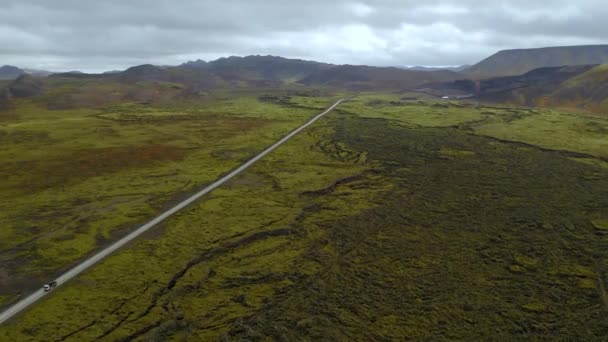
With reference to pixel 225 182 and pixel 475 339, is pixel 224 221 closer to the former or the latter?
pixel 225 182

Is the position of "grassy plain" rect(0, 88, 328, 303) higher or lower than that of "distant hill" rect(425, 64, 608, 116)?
lower

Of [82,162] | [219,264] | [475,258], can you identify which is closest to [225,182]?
[219,264]

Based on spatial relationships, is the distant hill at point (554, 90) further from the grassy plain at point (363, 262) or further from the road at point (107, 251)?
the road at point (107, 251)

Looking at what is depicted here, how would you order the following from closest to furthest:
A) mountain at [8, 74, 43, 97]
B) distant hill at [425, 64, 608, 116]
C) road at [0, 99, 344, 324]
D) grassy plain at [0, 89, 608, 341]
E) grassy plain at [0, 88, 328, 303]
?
grassy plain at [0, 89, 608, 341]
road at [0, 99, 344, 324]
grassy plain at [0, 88, 328, 303]
distant hill at [425, 64, 608, 116]
mountain at [8, 74, 43, 97]

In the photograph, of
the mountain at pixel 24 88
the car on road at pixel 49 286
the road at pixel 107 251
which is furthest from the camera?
the mountain at pixel 24 88

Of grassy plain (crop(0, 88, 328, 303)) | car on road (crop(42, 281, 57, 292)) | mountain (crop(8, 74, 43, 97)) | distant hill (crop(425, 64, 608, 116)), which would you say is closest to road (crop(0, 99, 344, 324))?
car on road (crop(42, 281, 57, 292))

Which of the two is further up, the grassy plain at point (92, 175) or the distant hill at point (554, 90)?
the distant hill at point (554, 90)

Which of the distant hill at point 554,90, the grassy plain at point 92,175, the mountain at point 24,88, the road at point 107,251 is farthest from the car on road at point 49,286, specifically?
the mountain at point 24,88

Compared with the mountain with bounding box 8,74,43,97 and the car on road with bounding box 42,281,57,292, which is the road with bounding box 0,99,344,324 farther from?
the mountain with bounding box 8,74,43,97
